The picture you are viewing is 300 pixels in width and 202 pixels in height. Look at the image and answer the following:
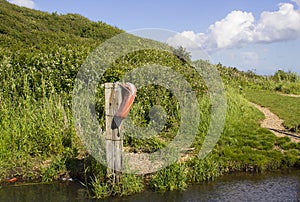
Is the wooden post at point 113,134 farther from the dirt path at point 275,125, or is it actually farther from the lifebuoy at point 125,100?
the dirt path at point 275,125

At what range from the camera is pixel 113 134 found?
5.55 m

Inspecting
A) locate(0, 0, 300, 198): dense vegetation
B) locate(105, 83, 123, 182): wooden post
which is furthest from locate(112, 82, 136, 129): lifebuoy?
locate(0, 0, 300, 198): dense vegetation

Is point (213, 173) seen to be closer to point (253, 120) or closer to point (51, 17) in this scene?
point (253, 120)

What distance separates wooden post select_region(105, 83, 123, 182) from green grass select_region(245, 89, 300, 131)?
5.17m

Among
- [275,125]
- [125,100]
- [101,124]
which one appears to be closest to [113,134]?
[125,100]

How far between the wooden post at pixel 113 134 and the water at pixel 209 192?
44cm

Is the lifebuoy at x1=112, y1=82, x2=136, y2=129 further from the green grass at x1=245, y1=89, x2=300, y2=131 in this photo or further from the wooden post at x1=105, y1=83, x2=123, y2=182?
the green grass at x1=245, y1=89, x2=300, y2=131

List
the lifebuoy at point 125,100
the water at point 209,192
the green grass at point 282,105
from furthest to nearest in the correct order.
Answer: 1. the green grass at point 282,105
2. the water at point 209,192
3. the lifebuoy at point 125,100

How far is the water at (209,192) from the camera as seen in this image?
5629mm

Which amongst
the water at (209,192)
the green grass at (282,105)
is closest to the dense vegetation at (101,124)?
the water at (209,192)

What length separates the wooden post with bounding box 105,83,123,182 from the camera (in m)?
5.49

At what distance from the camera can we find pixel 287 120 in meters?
10.8

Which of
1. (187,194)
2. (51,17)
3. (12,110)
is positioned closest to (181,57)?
(12,110)

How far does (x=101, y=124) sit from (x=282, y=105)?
7.89 metres
